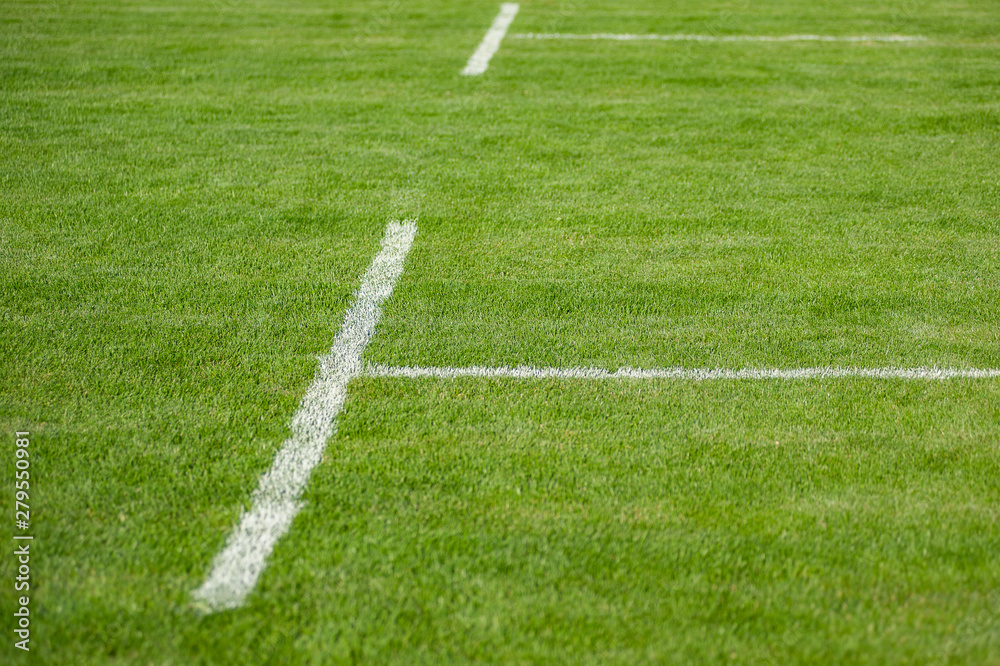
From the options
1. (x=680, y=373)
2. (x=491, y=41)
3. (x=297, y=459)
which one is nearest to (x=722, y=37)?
(x=491, y=41)

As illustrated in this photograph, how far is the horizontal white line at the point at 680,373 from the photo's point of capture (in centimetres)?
340

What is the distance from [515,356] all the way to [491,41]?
581 centimetres

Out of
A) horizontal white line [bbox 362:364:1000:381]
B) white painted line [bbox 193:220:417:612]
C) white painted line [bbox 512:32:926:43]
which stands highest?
white painted line [bbox 512:32:926:43]

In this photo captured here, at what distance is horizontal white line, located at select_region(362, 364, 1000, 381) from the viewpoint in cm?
340

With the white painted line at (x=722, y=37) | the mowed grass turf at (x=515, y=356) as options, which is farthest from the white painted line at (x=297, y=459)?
the white painted line at (x=722, y=37)

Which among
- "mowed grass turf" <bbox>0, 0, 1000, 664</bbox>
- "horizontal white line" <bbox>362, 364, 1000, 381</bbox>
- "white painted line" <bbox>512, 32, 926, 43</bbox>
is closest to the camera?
"mowed grass turf" <bbox>0, 0, 1000, 664</bbox>

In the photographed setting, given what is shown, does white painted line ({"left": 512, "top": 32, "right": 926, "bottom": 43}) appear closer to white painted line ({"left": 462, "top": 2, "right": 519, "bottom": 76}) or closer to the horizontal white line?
white painted line ({"left": 462, "top": 2, "right": 519, "bottom": 76})

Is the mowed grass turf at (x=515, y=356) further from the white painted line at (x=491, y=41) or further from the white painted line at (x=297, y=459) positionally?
the white painted line at (x=491, y=41)

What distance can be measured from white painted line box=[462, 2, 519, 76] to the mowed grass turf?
1.68 ft

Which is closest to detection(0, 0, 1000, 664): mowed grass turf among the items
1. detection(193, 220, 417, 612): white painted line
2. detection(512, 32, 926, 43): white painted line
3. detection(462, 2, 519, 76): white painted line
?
detection(193, 220, 417, 612): white painted line

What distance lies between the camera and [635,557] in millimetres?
2529

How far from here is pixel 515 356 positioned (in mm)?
3525

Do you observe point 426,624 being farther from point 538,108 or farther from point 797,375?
point 538,108

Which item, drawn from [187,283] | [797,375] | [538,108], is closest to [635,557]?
[797,375]
